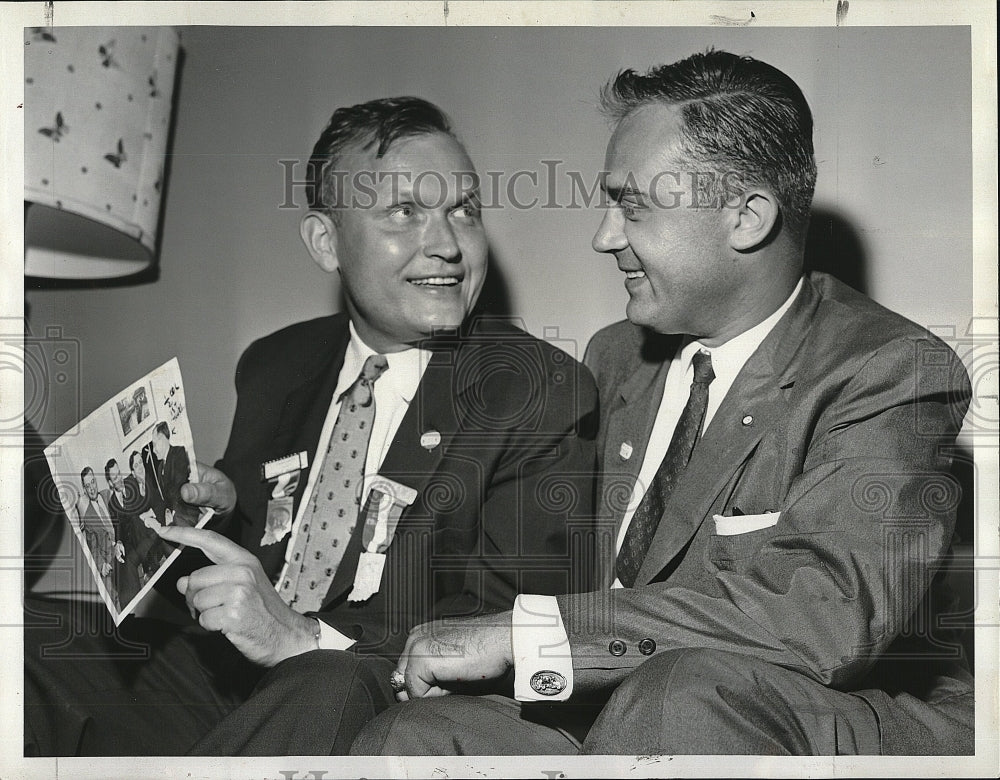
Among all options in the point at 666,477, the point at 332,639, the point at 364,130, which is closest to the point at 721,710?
the point at 666,477

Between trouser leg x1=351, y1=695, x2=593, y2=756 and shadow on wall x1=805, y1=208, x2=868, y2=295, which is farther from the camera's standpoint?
shadow on wall x1=805, y1=208, x2=868, y2=295

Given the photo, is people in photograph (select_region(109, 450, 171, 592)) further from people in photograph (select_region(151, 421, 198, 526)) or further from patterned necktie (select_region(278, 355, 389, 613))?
patterned necktie (select_region(278, 355, 389, 613))

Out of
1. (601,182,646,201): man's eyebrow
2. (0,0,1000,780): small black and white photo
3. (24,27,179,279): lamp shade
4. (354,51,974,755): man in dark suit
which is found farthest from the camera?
(24,27,179,279): lamp shade

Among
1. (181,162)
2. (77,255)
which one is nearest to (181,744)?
(77,255)

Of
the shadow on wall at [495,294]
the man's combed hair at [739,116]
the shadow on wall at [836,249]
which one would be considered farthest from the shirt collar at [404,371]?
the shadow on wall at [836,249]

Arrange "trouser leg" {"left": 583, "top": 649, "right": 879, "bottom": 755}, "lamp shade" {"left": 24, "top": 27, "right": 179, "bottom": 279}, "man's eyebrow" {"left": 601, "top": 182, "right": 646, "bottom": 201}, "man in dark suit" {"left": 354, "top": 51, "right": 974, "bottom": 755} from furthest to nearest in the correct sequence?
"lamp shade" {"left": 24, "top": 27, "right": 179, "bottom": 279} → "man's eyebrow" {"left": 601, "top": 182, "right": 646, "bottom": 201} → "man in dark suit" {"left": 354, "top": 51, "right": 974, "bottom": 755} → "trouser leg" {"left": 583, "top": 649, "right": 879, "bottom": 755}

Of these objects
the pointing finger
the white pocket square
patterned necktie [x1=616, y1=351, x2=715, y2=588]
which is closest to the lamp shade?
the pointing finger

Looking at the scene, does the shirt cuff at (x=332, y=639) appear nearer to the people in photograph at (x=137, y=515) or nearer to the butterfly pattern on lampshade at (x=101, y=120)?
the people in photograph at (x=137, y=515)

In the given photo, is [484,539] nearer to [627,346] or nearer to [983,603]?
[627,346]

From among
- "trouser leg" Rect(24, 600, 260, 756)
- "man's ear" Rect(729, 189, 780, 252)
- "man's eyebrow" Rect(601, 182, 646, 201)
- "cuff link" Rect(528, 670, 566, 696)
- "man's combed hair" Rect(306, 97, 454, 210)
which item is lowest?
"trouser leg" Rect(24, 600, 260, 756)

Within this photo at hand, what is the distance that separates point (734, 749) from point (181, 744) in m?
1.22

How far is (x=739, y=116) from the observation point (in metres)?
2.34

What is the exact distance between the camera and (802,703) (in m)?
2.14

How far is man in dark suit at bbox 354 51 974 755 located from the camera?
7.11ft
